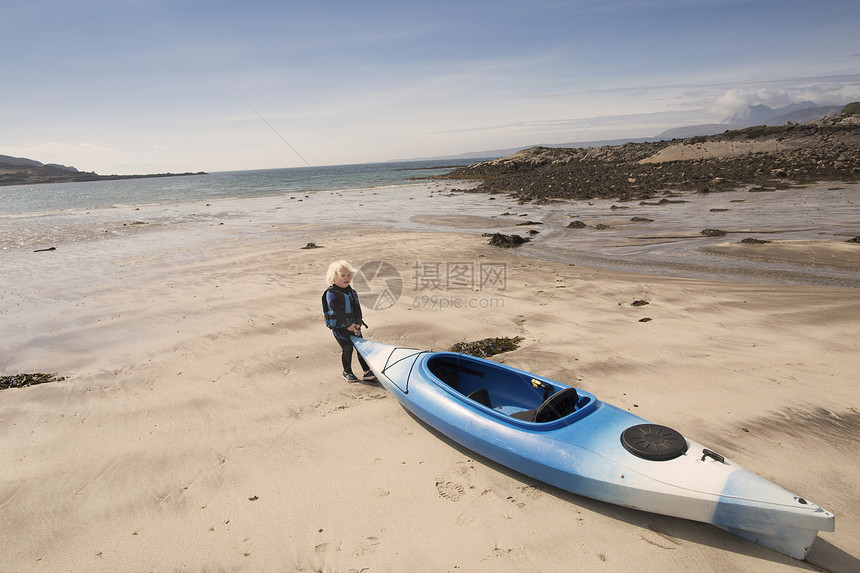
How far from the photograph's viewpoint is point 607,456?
3617 millimetres

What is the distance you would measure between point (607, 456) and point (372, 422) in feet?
8.76

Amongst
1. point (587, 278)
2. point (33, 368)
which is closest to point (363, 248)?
point (587, 278)

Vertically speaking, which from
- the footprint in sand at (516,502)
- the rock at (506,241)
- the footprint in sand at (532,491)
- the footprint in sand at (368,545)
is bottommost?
the footprint in sand at (368,545)

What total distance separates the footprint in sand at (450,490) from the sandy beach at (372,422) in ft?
0.06

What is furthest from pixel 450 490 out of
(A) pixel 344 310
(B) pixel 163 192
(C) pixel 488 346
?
(B) pixel 163 192

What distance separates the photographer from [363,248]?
15.4 meters

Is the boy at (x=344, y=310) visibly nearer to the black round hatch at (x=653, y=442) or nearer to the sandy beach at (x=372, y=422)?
the sandy beach at (x=372, y=422)

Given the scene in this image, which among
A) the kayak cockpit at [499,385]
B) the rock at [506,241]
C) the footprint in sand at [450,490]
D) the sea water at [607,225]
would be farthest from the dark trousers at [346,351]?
the rock at [506,241]

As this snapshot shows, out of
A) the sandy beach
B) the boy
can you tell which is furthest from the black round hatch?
the boy

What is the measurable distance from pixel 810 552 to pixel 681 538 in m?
0.86

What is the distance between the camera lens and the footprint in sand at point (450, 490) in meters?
3.93

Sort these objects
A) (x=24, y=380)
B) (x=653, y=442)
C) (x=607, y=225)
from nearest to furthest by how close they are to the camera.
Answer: (x=653, y=442)
(x=24, y=380)
(x=607, y=225)

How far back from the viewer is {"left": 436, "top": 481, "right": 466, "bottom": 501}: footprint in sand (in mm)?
3928

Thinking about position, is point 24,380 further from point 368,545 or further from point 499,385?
point 499,385
